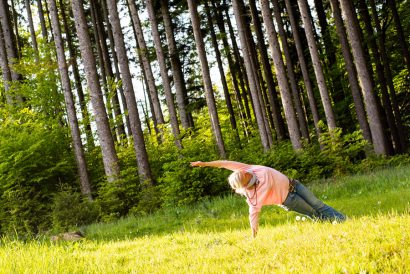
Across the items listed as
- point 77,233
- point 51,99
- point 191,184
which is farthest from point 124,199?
point 51,99

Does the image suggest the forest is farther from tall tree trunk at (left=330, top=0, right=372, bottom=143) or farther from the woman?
the woman

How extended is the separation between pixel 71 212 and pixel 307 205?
28.9ft

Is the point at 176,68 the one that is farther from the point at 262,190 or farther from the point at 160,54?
the point at 262,190

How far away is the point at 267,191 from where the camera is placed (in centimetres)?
620

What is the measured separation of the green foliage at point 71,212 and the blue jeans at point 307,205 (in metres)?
8.31

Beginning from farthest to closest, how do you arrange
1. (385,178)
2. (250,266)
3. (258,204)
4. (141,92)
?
(141,92), (385,178), (258,204), (250,266)

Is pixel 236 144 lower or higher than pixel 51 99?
lower

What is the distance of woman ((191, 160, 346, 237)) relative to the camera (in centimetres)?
605

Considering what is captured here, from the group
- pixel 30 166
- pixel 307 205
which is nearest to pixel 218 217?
pixel 307 205

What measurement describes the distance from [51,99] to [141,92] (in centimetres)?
4208

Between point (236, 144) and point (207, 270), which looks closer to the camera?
point (207, 270)

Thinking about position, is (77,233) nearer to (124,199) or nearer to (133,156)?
(124,199)

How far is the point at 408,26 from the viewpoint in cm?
2325

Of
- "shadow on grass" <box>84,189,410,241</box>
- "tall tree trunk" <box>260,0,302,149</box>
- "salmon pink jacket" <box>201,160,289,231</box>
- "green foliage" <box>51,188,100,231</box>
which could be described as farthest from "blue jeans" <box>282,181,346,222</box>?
"tall tree trunk" <box>260,0,302,149</box>
